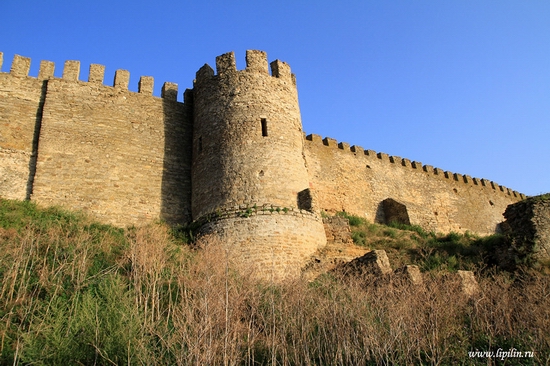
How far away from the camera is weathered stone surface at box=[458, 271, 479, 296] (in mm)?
10180

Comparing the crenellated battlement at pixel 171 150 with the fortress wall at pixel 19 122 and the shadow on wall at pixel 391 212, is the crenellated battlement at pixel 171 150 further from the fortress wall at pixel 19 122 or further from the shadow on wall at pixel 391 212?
the shadow on wall at pixel 391 212

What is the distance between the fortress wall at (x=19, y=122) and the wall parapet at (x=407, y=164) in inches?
431

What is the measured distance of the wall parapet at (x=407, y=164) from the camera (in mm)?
21578

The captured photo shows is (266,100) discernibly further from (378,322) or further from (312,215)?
(378,322)

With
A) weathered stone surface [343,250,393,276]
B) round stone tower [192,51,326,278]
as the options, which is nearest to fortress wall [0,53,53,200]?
round stone tower [192,51,326,278]

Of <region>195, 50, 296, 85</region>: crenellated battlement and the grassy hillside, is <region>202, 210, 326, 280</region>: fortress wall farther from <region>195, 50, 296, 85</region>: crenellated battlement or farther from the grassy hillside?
<region>195, 50, 296, 85</region>: crenellated battlement

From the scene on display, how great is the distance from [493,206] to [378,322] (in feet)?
69.4

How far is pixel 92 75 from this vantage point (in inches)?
655

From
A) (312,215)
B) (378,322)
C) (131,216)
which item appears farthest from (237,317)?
(131,216)

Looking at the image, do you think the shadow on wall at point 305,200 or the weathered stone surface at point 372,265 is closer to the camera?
the weathered stone surface at point 372,265

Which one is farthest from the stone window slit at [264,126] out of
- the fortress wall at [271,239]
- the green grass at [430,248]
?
the green grass at [430,248]

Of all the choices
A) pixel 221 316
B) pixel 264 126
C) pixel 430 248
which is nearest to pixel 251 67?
pixel 264 126

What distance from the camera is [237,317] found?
7.64m

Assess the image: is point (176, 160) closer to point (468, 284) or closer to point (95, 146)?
point (95, 146)
